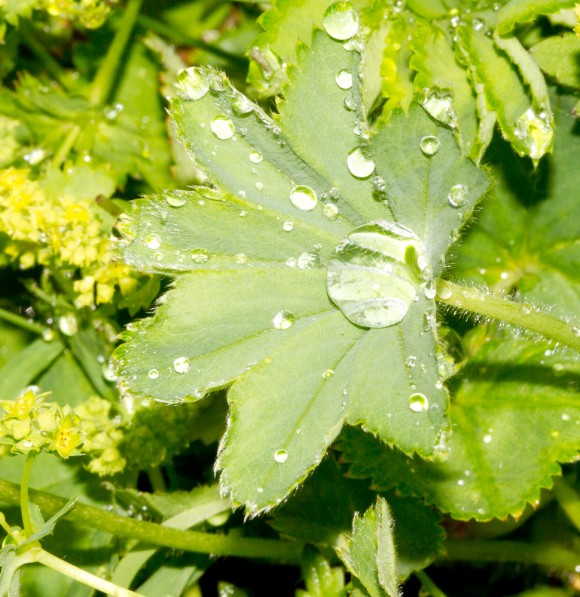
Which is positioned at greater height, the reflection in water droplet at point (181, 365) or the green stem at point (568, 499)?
the reflection in water droplet at point (181, 365)

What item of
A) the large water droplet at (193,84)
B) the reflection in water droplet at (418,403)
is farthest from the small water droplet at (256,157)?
the reflection in water droplet at (418,403)

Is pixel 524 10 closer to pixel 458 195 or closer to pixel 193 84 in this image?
pixel 458 195

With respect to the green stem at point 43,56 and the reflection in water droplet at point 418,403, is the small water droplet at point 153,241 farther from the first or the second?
the green stem at point 43,56

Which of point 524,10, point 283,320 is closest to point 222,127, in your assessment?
point 283,320

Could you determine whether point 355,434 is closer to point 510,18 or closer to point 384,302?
point 384,302

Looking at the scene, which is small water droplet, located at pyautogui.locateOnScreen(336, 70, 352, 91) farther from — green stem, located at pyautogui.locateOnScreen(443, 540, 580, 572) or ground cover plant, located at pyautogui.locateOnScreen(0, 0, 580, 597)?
green stem, located at pyautogui.locateOnScreen(443, 540, 580, 572)

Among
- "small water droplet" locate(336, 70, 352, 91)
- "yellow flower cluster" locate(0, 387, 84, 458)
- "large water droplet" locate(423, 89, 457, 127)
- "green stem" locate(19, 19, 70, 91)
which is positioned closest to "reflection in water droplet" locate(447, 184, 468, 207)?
"large water droplet" locate(423, 89, 457, 127)

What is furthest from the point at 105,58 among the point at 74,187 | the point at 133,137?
the point at 74,187
